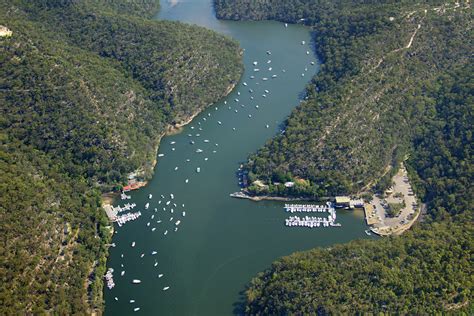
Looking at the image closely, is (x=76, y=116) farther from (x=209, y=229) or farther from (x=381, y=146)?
(x=381, y=146)

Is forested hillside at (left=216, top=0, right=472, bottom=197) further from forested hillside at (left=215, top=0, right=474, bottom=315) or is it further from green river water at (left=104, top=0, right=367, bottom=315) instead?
green river water at (left=104, top=0, right=367, bottom=315)

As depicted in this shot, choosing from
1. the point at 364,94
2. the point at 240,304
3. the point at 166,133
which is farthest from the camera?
the point at 166,133

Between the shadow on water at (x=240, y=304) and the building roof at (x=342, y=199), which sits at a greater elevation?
the building roof at (x=342, y=199)

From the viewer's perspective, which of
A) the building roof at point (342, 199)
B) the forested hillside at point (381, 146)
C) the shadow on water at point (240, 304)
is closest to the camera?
the forested hillside at point (381, 146)

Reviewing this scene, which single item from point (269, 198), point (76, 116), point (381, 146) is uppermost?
point (76, 116)

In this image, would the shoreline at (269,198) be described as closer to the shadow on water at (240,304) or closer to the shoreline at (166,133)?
the shoreline at (166,133)

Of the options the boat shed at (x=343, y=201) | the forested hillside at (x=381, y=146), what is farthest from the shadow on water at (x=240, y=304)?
the boat shed at (x=343, y=201)

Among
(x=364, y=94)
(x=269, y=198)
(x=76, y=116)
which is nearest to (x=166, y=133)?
(x=76, y=116)

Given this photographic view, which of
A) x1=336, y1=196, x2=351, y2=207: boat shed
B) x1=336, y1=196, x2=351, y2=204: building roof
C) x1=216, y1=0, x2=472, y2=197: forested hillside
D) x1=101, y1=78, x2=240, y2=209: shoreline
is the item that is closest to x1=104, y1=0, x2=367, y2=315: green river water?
x1=101, y1=78, x2=240, y2=209: shoreline
